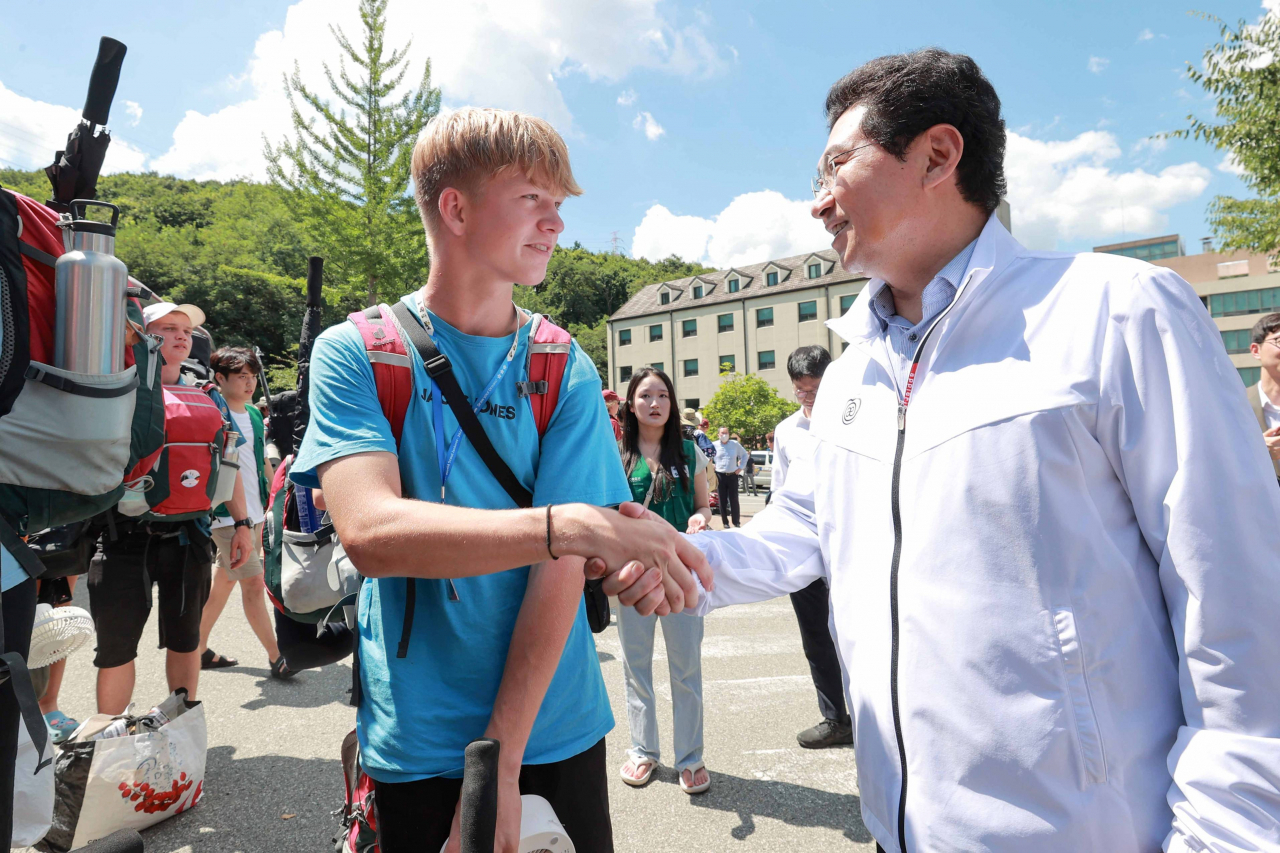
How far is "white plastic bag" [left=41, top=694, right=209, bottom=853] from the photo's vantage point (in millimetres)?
2949

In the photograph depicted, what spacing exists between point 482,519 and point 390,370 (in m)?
0.48

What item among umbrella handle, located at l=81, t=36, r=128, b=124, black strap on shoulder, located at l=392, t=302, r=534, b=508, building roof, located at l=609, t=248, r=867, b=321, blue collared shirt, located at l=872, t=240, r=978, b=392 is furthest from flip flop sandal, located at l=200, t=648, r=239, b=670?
building roof, located at l=609, t=248, r=867, b=321

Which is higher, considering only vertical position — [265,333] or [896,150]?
[265,333]

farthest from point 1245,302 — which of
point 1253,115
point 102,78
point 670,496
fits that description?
point 102,78

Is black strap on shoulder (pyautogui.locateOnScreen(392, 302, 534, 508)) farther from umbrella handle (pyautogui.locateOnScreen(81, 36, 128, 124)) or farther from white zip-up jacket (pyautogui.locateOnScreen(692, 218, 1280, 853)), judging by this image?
umbrella handle (pyautogui.locateOnScreen(81, 36, 128, 124))

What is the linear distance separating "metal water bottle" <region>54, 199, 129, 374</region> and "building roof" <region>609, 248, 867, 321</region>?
45673 millimetres

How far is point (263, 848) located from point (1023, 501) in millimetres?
3599

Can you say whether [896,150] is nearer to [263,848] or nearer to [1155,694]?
[1155,694]

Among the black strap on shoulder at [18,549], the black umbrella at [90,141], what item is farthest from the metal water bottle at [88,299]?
the black strap on shoulder at [18,549]

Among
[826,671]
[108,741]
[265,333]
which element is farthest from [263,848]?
[265,333]

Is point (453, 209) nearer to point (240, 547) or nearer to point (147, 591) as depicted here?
point (147, 591)

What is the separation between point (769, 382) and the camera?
48750 mm

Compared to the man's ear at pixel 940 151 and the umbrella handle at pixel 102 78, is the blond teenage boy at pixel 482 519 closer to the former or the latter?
the man's ear at pixel 940 151

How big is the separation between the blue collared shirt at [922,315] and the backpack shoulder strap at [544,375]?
2.61 ft
